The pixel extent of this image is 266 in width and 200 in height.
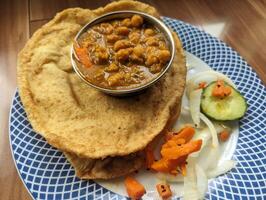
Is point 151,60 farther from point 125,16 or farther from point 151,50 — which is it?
point 125,16

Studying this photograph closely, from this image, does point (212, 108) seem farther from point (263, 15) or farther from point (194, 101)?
point (263, 15)

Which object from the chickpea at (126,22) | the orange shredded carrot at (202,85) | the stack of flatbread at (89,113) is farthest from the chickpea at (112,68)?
the orange shredded carrot at (202,85)

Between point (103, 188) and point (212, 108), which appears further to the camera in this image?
point (212, 108)

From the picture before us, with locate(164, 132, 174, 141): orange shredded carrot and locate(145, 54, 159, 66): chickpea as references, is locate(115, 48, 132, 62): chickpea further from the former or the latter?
locate(164, 132, 174, 141): orange shredded carrot

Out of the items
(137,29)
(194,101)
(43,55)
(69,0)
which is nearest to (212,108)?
(194,101)

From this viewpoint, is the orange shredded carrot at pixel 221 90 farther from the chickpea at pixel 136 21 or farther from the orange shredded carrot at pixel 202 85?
the chickpea at pixel 136 21

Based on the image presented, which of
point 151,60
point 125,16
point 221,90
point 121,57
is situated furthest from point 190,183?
point 125,16
